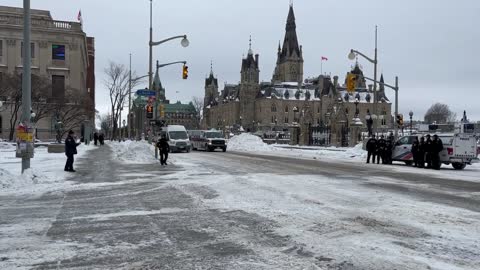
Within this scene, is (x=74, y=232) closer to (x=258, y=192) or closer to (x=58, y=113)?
(x=258, y=192)

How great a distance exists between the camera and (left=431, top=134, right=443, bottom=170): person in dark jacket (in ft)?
85.2

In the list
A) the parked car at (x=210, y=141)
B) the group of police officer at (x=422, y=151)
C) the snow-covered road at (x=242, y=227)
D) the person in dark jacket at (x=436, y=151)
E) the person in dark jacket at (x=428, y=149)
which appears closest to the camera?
the snow-covered road at (x=242, y=227)

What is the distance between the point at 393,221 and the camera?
9.72 m

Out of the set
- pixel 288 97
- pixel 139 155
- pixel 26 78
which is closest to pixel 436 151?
pixel 139 155

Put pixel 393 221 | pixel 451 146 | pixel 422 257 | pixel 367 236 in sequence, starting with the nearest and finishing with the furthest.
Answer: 1. pixel 422 257
2. pixel 367 236
3. pixel 393 221
4. pixel 451 146

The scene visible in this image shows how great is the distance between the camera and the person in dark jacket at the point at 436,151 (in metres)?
26.0

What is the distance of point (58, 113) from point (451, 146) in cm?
4218

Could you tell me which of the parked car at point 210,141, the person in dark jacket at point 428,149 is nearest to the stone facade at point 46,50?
the parked car at point 210,141

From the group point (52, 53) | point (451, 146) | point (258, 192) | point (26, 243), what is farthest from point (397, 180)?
point (52, 53)

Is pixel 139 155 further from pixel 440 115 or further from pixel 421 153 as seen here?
pixel 440 115

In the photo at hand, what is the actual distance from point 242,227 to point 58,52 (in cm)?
6682

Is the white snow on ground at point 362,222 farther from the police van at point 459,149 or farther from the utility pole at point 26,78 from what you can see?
the police van at point 459,149

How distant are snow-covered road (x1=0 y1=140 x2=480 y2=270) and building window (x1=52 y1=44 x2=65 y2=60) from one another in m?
58.0

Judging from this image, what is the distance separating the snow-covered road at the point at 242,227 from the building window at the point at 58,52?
57983 mm
